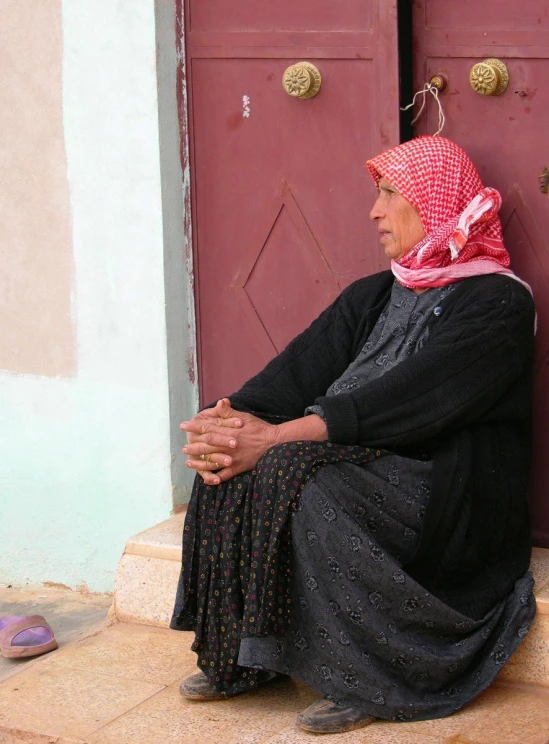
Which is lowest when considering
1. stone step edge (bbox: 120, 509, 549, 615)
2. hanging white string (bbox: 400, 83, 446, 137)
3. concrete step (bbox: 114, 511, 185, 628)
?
concrete step (bbox: 114, 511, 185, 628)

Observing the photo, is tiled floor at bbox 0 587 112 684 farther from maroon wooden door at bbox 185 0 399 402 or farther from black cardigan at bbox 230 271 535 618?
black cardigan at bbox 230 271 535 618

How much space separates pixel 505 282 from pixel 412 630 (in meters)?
1.04

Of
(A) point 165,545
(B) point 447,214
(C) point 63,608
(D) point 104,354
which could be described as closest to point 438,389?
(B) point 447,214

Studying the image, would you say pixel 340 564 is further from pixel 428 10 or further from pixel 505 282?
pixel 428 10

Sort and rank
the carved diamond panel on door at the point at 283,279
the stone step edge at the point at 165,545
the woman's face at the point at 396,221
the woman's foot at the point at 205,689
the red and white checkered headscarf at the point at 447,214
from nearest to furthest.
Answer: the woman's foot at the point at 205,689
the red and white checkered headscarf at the point at 447,214
the woman's face at the point at 396,221
the stone step edge at the point at 165,545
the carved diamond panel on door at the point at 283,279

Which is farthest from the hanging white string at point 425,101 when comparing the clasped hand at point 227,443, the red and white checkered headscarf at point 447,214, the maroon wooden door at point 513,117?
the clasped hand at point 227,443

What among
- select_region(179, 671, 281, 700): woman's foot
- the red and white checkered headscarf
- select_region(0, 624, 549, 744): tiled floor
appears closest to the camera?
select_region(0, 624, 549, 744): tiled floor

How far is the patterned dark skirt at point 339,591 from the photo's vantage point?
2928 millimetres

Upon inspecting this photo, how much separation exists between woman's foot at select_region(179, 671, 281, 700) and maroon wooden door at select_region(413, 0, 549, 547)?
113cm

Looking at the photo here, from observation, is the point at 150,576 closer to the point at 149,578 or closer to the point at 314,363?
the point at 149,578

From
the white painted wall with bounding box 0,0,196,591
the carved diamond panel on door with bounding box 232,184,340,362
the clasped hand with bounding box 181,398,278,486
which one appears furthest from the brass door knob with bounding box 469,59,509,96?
the clasped hand with bounding box 181,398,278,486

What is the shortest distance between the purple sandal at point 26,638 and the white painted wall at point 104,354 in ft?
1.84

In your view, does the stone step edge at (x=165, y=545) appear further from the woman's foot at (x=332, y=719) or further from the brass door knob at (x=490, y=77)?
the brass door knob at (x=490, y=77)

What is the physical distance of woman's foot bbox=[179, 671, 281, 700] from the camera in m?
3.17
